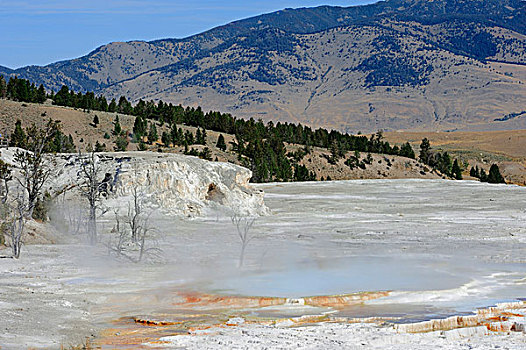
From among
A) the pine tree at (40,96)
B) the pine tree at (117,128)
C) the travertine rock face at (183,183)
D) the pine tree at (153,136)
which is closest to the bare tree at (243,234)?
the travertine rock face at (183,183)

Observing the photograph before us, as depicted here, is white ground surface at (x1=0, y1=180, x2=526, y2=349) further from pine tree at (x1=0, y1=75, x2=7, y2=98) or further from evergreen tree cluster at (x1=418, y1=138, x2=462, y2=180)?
pine tree at (x1=0, y1=75, x2=7, y2=98)

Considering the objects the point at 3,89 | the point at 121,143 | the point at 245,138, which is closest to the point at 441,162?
the point at 245,138

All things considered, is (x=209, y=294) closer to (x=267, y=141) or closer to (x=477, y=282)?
(x=477, y=282)

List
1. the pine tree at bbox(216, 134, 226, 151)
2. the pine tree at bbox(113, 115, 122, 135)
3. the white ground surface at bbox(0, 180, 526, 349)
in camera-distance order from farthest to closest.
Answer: the pine tree at bbox(216, 134, 226, 151)
the pine tree at bbox(113, 115, 122, 135)
the white ground surface at bbox(0, 180, 526, 349)

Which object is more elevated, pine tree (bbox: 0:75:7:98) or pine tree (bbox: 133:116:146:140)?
pine tree (bbox: 0:75:7:98)

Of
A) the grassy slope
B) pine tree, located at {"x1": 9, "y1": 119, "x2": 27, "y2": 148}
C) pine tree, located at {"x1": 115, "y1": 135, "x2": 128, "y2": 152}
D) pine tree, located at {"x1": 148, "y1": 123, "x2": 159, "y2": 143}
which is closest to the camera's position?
pine tree, located at {"x1": 9, "y1": 119, "x2": 27, "y2": 148}

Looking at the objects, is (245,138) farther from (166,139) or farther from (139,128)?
(139,128)

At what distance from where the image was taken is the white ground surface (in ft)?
39.1

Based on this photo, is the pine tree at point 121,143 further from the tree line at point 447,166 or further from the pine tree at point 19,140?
the tree line at point 447,166

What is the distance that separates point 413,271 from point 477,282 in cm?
207

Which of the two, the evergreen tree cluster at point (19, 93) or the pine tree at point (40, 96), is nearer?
the evergreen tree cluster at point (19, 93)

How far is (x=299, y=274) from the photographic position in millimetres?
18391

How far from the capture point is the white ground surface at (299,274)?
1192cm

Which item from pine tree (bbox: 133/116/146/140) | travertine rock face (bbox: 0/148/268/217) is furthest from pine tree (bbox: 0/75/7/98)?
travertine rock face (bbox: 0/148/268/217)
